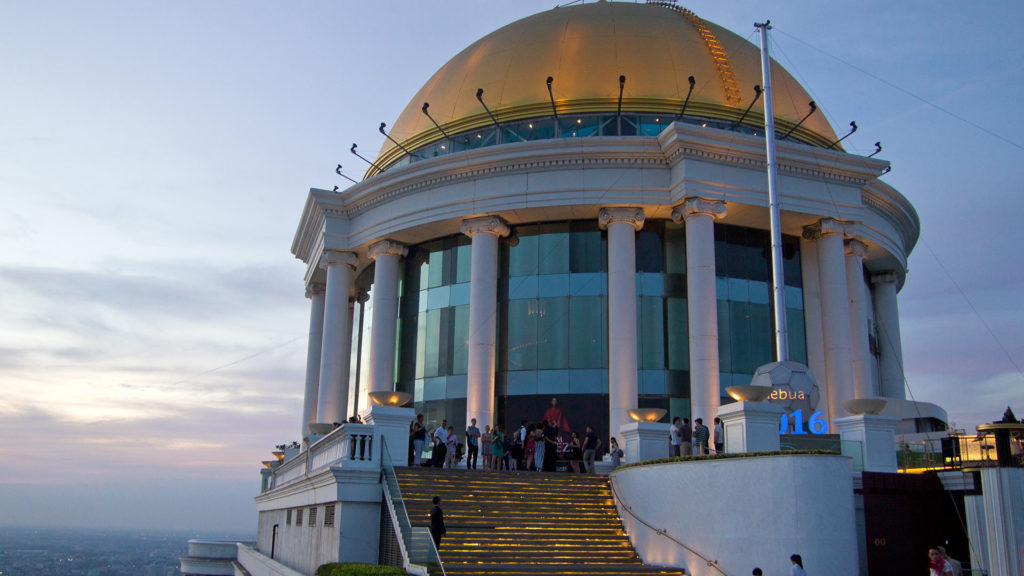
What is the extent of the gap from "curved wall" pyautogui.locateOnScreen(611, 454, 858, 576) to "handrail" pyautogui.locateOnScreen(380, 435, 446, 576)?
5064mm

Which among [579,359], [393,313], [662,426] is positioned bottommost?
[662,426]

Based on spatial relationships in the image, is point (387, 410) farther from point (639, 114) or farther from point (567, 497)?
point (639, 114)

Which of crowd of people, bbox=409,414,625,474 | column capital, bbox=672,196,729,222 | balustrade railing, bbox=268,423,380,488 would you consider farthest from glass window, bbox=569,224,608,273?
balustrade railing, bbox=268,423,380,488

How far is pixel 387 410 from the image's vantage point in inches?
814

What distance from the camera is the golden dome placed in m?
35.2

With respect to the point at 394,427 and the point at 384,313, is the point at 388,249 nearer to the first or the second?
the point at 384,313

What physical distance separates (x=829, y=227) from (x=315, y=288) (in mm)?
23450

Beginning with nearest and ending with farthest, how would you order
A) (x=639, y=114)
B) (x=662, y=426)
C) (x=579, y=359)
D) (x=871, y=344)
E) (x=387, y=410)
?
(x=387, y=410), (x=662, y=426), (x=579, y=359), (x=639, y=114), (x=871, y=344)

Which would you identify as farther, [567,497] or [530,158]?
[530,158]

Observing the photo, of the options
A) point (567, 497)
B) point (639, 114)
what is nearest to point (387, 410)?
point (567, 497)

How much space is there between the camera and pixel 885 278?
133 feet

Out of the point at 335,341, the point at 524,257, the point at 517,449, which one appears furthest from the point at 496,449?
the point at 335,341

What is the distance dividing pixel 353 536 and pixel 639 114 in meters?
21.6

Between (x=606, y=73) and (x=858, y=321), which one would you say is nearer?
(x=858, y=321)
